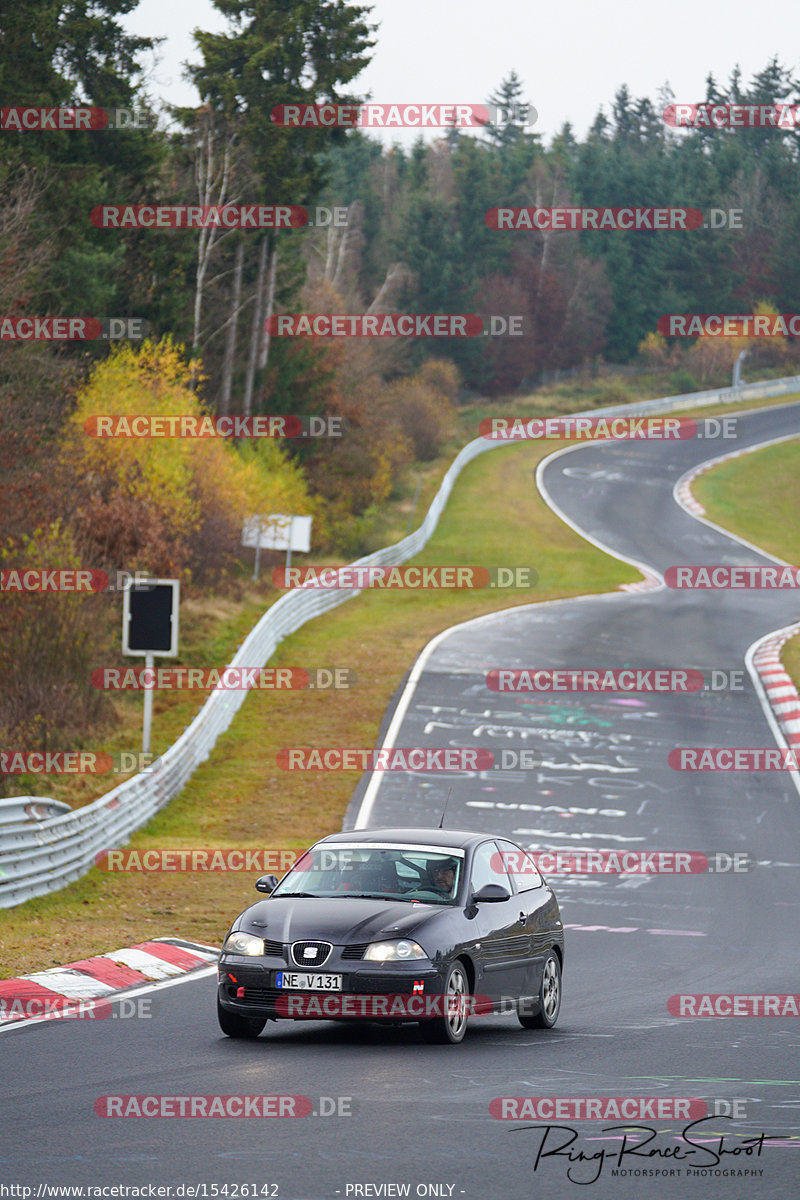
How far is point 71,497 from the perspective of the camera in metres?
34.3

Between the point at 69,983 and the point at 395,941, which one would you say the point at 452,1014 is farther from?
the point at 69,983

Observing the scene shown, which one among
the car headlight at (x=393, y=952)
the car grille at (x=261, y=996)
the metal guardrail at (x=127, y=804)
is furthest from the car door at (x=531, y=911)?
the metal guardrail at (x=127, y=804)

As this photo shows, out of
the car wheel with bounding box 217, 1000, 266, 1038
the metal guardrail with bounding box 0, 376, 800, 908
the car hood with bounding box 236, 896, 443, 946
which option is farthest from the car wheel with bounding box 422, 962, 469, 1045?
the metal guardrail with bounding box 0, 376, 800, 908

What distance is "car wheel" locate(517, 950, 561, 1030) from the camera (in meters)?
11.2

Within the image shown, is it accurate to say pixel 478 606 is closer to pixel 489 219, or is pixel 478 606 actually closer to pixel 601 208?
pixel 489 219

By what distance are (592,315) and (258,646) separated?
9124cm

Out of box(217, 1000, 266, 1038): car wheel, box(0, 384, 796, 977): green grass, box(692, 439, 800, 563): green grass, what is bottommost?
box(0, 384, 796, 977): green grass

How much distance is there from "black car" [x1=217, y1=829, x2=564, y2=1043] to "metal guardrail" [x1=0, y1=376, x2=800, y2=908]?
6564mm

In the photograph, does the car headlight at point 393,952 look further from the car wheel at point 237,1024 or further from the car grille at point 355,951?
the car wheel at point 237,1024

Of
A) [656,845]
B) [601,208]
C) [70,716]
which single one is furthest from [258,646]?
[601,208]

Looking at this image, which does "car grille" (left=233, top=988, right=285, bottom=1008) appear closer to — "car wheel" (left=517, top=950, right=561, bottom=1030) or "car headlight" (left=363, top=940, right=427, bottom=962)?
"car headlight" (left=363, top=940, right=427, bottom=962)

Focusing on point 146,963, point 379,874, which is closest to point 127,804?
point 146,963

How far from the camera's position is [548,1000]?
446 inches

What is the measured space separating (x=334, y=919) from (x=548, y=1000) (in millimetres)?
2327
